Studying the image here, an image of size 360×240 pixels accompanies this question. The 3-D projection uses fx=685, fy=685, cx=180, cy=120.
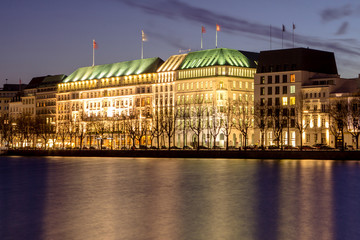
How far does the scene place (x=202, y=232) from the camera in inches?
1502

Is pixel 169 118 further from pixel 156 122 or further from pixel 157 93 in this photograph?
pixel 157 93

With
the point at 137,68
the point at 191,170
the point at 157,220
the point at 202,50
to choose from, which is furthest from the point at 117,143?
the point at 157,220

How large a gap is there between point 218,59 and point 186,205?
4181 inches

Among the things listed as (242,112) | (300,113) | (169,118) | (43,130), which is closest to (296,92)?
(300,113)

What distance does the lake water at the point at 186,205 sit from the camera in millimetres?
38625

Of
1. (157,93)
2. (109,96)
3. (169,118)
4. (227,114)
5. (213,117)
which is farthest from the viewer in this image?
(109,96)

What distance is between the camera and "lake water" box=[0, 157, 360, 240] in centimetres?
3862

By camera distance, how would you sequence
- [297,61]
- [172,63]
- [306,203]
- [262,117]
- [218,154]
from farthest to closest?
1. [172,63]
2. [297,61]
3. [262,117]
4. [218,154]
5. [306,203]

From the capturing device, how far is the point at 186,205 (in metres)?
49.7

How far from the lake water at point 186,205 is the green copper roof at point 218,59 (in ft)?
242

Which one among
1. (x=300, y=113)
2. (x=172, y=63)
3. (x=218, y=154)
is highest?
(x=172, y=63)

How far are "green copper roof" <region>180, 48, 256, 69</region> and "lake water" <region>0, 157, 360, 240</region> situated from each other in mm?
73715

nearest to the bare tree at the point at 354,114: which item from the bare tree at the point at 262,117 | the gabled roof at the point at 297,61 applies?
the bare tree at the point at 262,117

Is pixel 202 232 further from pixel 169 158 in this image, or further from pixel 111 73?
pixel 111 73
